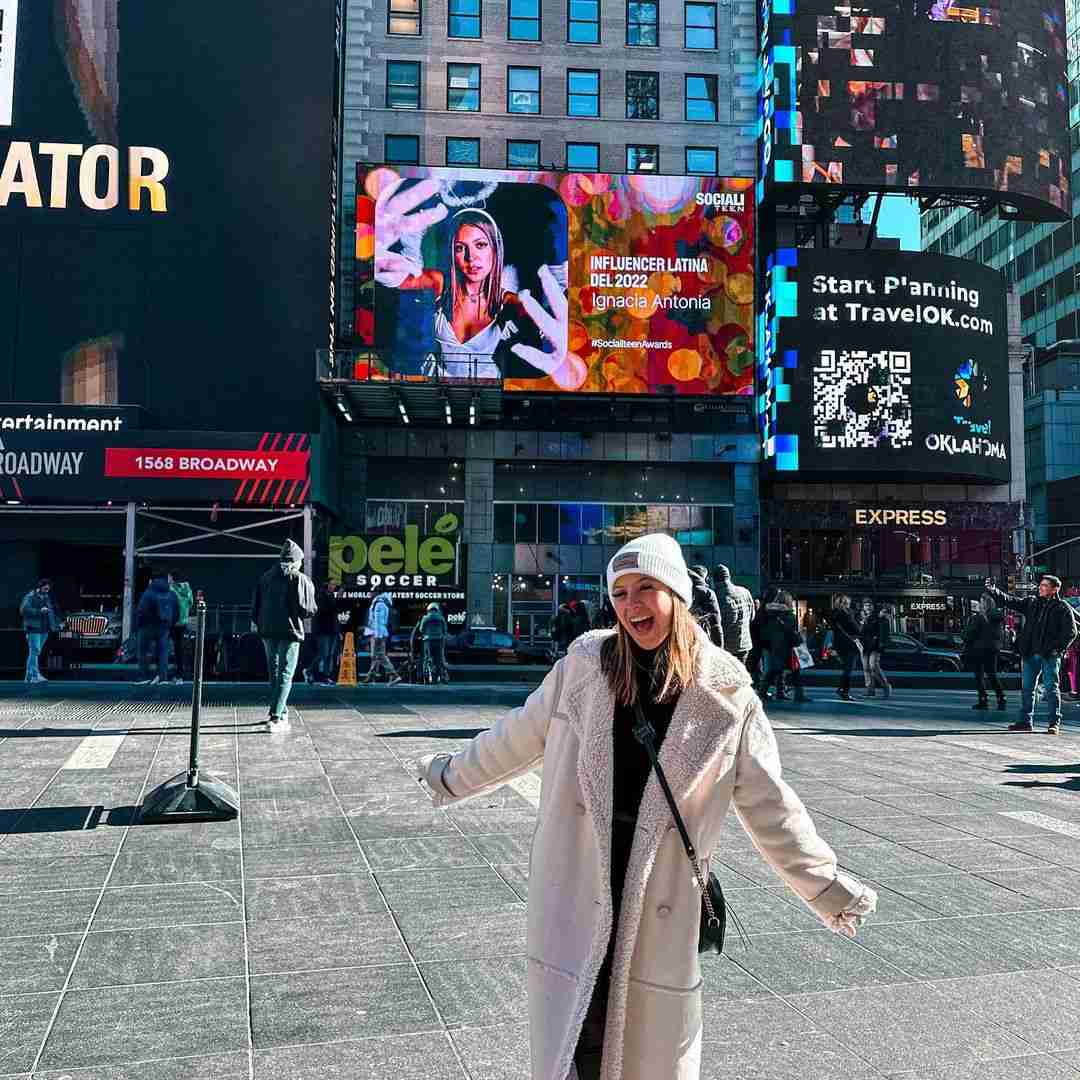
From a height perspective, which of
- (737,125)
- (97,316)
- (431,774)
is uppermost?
(737,125)

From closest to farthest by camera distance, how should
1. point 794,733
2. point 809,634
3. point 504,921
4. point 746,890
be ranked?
point 504,921, point 746,890, point 794,733, point 809,634

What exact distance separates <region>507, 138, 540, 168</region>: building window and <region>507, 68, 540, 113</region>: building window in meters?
1.27

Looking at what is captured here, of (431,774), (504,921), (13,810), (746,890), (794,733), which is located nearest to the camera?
(431,774)

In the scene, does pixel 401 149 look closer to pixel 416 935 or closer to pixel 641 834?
pixel 416 935

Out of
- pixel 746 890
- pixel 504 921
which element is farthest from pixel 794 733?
pixel 504 921

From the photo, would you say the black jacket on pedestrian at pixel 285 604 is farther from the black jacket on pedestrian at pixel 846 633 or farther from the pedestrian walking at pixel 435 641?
the black jacket on pedestrian at pixel 846 633

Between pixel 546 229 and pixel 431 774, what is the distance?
34.2m

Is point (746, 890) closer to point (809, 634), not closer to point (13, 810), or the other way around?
point (13, 810)

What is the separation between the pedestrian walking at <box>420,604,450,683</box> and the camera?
19406 millimetres

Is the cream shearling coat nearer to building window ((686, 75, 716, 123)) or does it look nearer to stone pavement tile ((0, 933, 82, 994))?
stone pavement tile ((0, 933, 82, 994))

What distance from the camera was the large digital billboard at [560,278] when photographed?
34500mm

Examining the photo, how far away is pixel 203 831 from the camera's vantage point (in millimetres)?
6391

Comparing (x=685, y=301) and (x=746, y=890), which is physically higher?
(x=685, y=301)

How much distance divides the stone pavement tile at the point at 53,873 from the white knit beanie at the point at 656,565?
13.1ft
